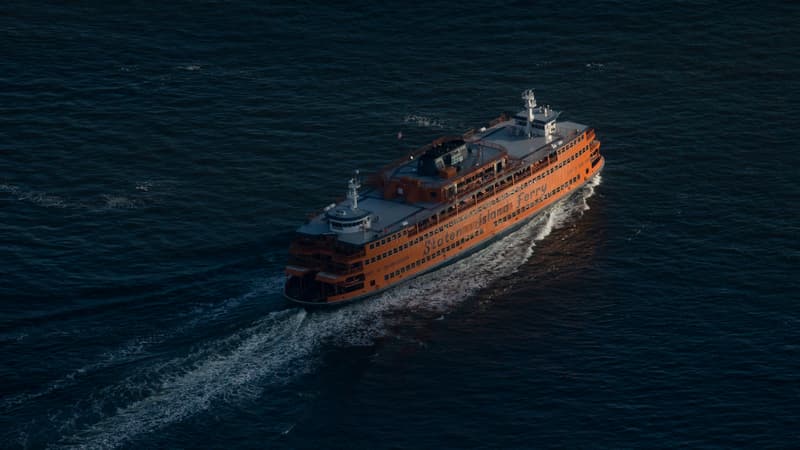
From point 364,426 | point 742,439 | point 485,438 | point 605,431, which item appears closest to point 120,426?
point 364,426

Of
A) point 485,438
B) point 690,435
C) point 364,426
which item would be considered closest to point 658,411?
point 690,435

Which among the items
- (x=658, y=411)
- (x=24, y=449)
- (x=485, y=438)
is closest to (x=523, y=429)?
(x=485, y=438)

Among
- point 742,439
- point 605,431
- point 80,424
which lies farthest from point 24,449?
point 742,439

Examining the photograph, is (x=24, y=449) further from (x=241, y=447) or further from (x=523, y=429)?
(x=523, y=429)

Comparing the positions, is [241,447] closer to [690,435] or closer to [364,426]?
[364,426]

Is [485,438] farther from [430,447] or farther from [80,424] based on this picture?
[80,424]

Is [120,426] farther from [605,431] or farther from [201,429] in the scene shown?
[605,431]
